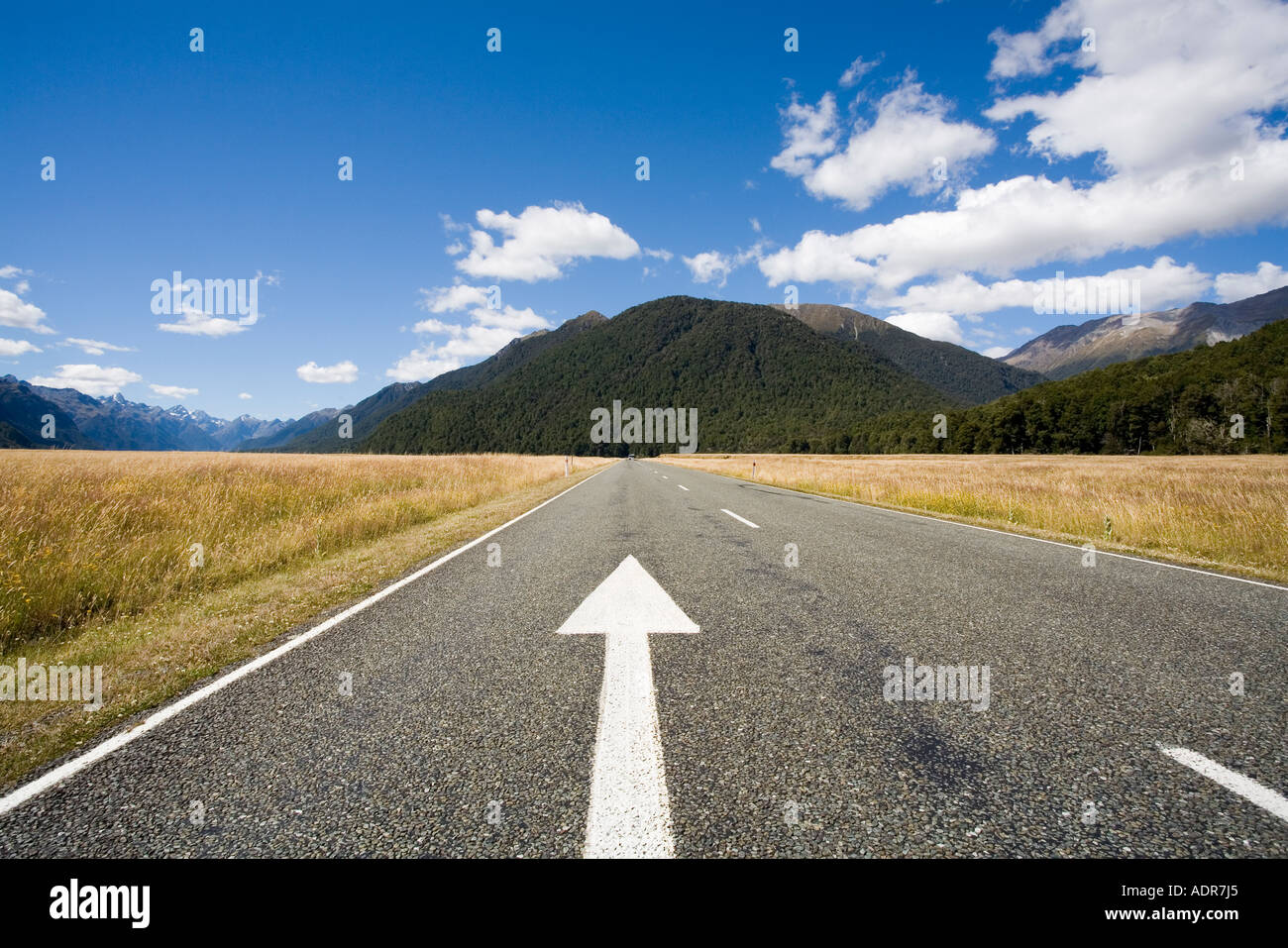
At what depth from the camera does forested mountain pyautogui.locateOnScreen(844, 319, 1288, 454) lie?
56500mm

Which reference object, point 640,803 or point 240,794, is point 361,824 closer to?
point 240,794

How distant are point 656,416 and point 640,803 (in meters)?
181

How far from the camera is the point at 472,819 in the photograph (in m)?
2.05

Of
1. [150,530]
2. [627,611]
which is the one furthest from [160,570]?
[627,611]

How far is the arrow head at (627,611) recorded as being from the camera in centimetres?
450

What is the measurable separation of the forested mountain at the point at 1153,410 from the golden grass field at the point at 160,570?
80473 millimetres

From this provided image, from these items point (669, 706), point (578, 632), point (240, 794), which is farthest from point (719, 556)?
point (240, 794)

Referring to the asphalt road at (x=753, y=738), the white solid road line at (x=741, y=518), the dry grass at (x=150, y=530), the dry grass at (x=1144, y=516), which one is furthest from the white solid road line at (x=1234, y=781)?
the dry grass at (x=150, y=530)

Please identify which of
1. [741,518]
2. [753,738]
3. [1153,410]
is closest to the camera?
[753,738]

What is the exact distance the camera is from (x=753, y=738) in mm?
2670

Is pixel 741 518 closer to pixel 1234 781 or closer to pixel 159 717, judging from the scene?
pixel 1234 781

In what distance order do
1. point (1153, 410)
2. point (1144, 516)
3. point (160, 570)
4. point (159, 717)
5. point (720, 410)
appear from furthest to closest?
1. point (720, 410)
2. point (1153, 410)
3. point (1144, 516)
4. point (160, 570)
5. point (159, 717)

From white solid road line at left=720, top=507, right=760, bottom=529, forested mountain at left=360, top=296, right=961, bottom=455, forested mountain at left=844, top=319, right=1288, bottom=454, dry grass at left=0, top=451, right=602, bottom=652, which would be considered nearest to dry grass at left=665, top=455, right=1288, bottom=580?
white solid road line at left=720, top=507, right=760, bottom=529

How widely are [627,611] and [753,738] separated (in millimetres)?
2404
